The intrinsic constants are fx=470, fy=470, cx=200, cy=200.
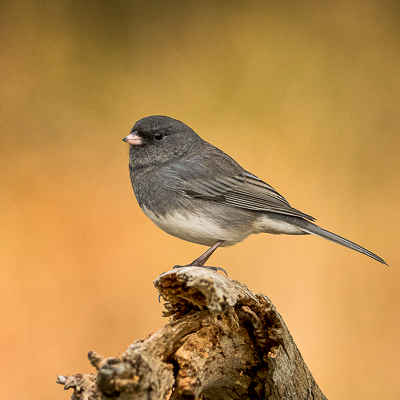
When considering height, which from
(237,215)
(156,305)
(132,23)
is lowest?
(156,305)

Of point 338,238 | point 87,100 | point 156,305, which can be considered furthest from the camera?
point 87,100

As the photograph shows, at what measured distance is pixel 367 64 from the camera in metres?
2.94

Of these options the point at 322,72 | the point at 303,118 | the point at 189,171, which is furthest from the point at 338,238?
the point at 322,72

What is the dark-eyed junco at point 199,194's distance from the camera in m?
2.03

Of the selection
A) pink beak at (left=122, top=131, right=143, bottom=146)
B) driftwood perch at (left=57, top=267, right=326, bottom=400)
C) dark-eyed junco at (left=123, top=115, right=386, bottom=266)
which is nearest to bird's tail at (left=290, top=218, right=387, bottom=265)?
dark-eyed junco at (left=123, top=115, right=386, bottom=266)

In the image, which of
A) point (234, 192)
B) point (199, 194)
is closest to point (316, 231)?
point (234, 192)

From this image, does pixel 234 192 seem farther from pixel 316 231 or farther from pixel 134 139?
pixel 134 139

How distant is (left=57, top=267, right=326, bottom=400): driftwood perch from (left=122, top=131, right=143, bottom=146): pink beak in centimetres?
80

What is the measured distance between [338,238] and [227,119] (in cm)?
125

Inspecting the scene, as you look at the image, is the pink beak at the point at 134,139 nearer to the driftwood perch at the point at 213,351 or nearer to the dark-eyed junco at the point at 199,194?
the dark-eyed junco at the point at 199,194

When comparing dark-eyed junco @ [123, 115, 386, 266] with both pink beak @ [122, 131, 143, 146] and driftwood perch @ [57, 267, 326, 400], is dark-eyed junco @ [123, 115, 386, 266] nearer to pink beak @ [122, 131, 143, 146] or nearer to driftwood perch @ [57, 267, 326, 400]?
pink beak @ [122, 131, 143, 146]

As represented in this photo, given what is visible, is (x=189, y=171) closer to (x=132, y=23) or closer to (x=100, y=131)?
(x=100, y=131)

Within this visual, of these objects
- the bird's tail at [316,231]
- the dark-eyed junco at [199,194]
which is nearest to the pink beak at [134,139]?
the dark-eyed junco at [199,194]

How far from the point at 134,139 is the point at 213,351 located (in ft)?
3.46
